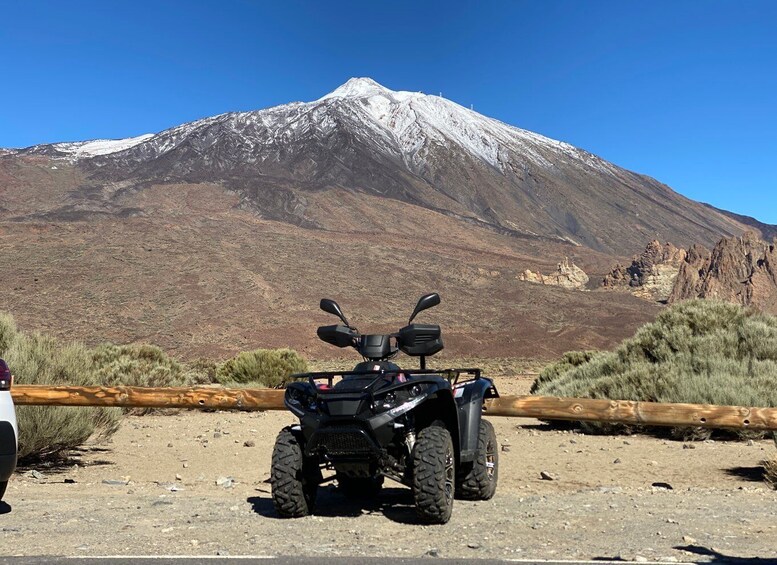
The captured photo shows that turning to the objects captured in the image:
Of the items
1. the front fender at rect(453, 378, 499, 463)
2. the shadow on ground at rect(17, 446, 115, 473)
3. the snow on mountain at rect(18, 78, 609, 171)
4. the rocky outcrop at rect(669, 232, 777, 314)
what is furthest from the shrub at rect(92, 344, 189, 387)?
the snow on mountain at rect(18, 78, 609, 171)

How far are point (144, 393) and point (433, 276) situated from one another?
199 feet

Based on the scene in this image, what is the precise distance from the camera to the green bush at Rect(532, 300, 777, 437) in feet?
40.3

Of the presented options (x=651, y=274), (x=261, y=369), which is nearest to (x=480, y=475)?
(x=261, y=369)

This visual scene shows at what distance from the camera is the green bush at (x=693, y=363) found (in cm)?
1230

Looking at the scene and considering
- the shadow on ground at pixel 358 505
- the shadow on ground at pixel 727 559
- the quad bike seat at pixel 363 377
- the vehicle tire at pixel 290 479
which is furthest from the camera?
the shadow on ground at pixel 358 505

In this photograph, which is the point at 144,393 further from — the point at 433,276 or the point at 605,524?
the point at 433,276

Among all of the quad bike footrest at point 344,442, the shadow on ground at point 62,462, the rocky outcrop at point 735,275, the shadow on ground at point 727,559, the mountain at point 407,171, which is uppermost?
the mountain at point 407,171

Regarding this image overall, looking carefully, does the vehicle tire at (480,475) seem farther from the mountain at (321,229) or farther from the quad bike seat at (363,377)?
the mountain at (321,229)

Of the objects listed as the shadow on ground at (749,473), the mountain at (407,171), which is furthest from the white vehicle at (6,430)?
the mountain at (407,171)

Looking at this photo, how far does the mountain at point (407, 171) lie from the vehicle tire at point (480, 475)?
91.7 meters

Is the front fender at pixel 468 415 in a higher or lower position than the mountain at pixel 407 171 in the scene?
lower

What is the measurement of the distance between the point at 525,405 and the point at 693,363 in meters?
7.04

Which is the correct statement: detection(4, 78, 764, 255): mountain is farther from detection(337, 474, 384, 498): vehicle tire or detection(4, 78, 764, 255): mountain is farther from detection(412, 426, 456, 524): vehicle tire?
detection(412, 426, 456, 524): vehicle tire

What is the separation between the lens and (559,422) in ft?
46.7
